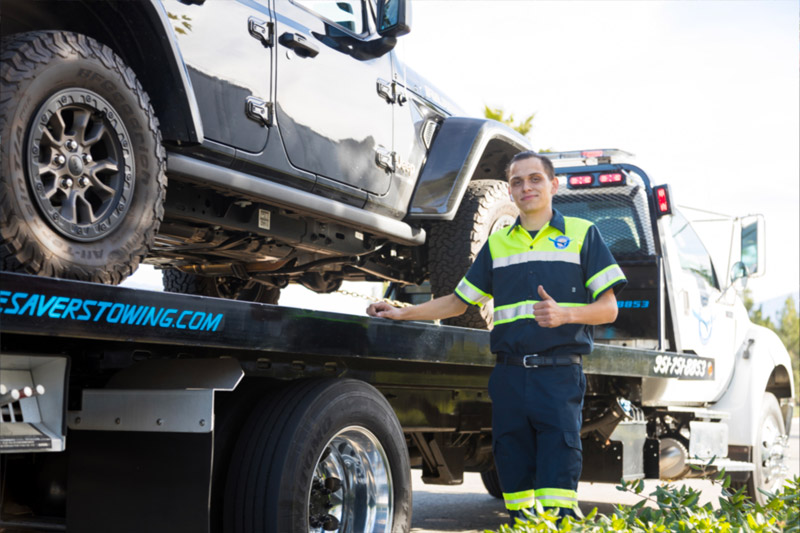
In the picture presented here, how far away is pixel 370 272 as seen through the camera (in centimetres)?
580

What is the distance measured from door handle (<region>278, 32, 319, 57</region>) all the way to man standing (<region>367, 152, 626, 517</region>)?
1110 millimetres

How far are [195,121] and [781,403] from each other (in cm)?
679

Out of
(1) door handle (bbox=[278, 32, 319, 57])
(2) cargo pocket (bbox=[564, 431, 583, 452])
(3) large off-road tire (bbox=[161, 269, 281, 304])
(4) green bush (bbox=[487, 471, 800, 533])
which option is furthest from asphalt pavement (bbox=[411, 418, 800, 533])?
(4) green bush (bbox=[487, 471, 800, 533])

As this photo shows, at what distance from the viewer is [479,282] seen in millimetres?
4172

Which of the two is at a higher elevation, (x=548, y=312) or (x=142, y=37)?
(x=142, y=37)

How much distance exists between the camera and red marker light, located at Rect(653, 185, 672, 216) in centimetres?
731

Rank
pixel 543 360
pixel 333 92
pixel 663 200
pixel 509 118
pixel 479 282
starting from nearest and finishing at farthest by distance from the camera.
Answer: pixel 543 360 < pixel 479 282 < pixel 333 92 < pixel 663 200 < pixel 509 118

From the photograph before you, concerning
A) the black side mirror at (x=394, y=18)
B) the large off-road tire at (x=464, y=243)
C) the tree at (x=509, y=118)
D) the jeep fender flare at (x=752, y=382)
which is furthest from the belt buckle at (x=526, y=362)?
the tree at (x=509, y=118)

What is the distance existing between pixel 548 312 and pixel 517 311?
10.8 inches


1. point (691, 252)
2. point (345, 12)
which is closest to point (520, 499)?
point (345, 12)

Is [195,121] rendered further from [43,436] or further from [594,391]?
[594,391]

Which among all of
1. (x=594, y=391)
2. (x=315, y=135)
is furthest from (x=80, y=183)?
(x=594, y=391)

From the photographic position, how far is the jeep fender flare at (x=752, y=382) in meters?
7.70

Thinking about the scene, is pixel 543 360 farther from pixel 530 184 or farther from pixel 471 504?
pixel 471 504
